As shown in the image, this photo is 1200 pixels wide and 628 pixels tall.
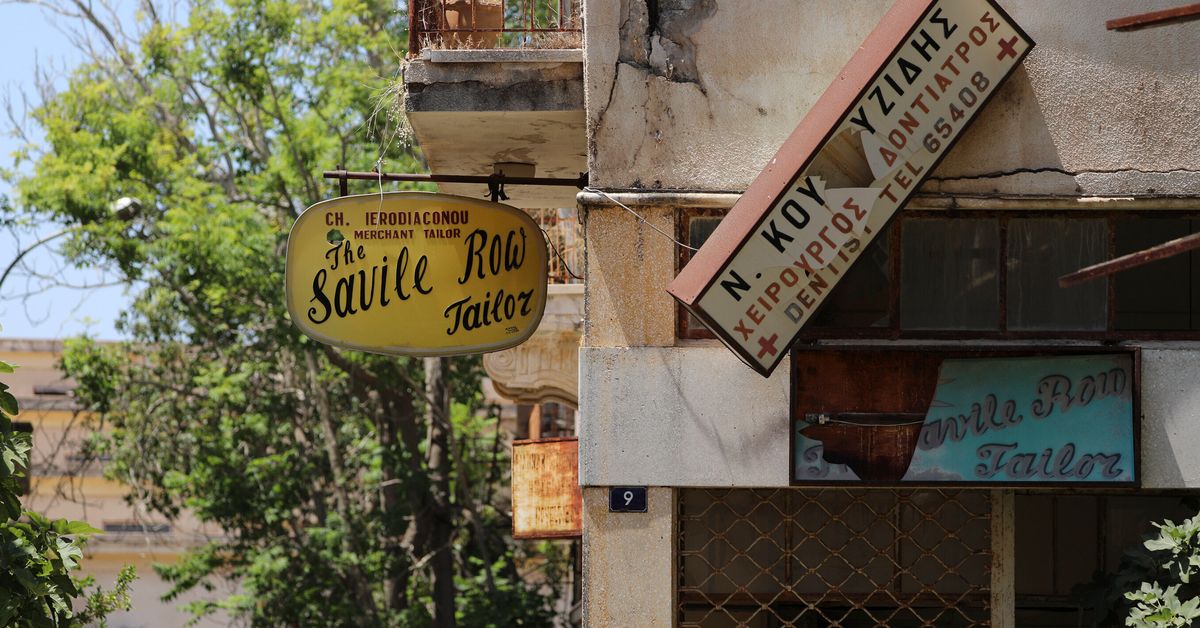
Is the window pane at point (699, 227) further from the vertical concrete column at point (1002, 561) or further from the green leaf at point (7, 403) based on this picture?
the green leaf at point (7, 403)

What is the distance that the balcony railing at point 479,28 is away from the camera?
803cm

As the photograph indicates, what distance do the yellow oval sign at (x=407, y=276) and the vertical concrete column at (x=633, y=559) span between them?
112 cm

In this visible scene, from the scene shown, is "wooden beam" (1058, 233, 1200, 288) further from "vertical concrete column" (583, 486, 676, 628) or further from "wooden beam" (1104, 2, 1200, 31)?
"vertical concrete column" (583, 486, 676, 628)

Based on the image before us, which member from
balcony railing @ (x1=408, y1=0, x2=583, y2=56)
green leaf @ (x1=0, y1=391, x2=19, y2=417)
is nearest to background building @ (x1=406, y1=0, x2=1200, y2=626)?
balcony railing @ (x1=408, y1=0, x2=583, y2=56)

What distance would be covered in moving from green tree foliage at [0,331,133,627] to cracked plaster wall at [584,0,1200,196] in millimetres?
3165

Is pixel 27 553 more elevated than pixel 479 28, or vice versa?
pixel 479 28

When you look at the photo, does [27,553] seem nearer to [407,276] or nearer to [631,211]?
[407,276]

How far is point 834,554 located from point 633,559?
4.03ft

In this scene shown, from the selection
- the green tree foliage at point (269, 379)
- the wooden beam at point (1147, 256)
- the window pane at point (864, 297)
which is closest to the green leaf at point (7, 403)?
the window pane at point (864, 297)

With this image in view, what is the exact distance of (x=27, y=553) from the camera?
704 cm

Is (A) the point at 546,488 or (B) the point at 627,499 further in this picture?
(A) the point at 546,488

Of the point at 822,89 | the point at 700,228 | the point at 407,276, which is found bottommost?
the point at 407,276

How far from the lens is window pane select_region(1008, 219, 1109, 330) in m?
7.57

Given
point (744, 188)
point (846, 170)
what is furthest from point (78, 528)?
point (846, 170)
